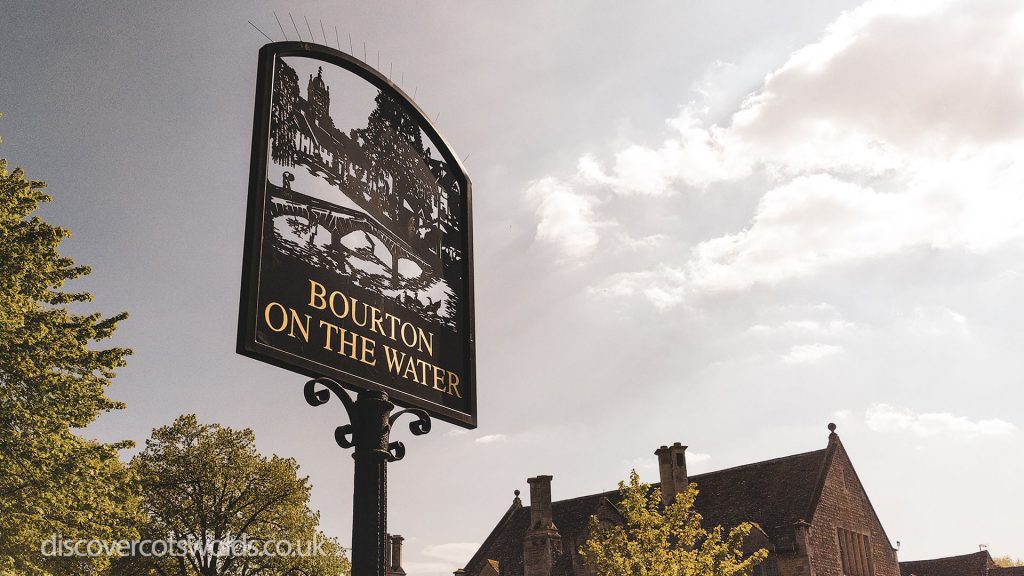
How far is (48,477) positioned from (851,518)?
33459 mm

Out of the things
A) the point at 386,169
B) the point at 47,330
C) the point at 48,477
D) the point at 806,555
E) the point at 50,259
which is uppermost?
the point at 50,259

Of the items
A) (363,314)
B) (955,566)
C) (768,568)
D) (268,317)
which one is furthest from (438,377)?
(955,566)

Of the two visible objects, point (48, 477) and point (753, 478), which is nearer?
point (48, 477)

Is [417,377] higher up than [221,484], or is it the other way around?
[221,484]

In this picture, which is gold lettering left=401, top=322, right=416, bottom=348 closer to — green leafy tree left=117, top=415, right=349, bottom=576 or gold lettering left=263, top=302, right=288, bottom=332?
gold lettering left=263, top=302, right=288, bottom=332

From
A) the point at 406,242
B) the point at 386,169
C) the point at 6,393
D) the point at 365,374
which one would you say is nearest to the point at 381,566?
the point at 365,374

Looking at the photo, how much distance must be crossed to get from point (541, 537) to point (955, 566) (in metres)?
31.2

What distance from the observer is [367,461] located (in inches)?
198

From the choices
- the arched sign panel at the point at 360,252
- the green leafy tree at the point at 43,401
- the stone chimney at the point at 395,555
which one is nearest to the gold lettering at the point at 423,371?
the arched sign panel at the point at 360,252

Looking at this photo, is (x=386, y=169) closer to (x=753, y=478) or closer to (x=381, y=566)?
(x=381, y=566)

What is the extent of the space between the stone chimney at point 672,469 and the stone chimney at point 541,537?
572 centimetres

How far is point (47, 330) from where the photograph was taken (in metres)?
15.8

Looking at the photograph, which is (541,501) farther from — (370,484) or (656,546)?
(370,484)

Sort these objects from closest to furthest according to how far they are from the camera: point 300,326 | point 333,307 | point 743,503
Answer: point 300,326 → point 333,307 → point 743,503
